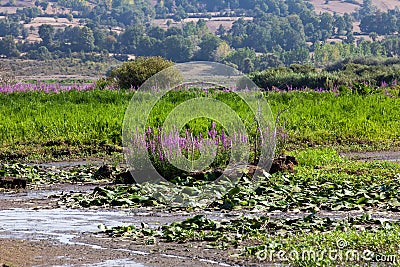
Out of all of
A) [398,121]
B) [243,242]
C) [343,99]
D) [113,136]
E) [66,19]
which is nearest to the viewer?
[243,242]

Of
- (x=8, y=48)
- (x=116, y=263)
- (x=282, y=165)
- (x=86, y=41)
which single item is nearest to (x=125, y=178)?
(x=282, y=165)

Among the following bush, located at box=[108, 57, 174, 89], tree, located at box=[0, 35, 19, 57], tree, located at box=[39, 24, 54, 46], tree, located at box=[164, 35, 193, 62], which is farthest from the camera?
tree, located at box=[39, 24, 54, 46]

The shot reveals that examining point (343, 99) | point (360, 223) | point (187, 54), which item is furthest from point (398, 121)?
point (187, 54)

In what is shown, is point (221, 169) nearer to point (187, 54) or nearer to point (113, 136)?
point (113, 136)

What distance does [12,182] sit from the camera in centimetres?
1489

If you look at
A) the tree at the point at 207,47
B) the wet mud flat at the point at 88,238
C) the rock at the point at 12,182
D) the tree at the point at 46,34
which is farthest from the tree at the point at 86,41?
the wet mud flat at the point at 88,238

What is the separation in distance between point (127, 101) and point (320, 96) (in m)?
6.26

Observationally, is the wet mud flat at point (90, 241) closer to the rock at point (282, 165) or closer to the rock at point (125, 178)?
the rock at point (125, 178)

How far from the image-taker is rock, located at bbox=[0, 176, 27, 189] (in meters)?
14.8

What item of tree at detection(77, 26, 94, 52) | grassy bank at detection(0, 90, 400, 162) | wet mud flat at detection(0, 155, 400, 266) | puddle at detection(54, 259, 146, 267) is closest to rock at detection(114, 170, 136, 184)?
wet mud flat at detection(0, 155, 400, 266)

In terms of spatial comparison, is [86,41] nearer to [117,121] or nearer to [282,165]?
[117,121]

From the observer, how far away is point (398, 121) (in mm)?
24016

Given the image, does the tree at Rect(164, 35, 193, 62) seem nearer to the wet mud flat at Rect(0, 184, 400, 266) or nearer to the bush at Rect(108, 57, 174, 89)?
the bush at Rect(108, 57, 174, 89)

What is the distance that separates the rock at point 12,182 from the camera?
1484cm
